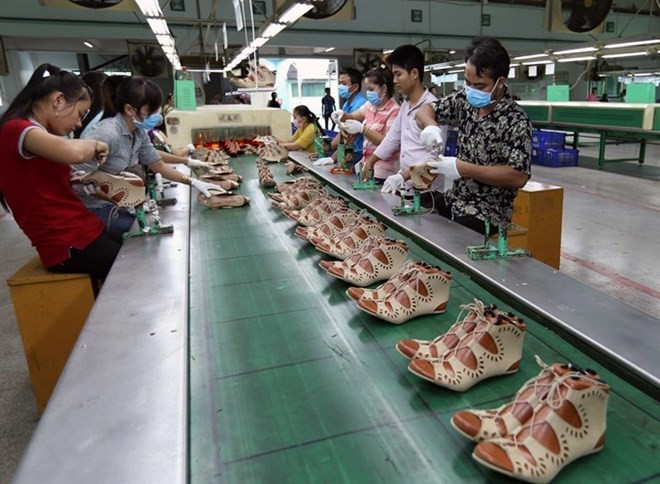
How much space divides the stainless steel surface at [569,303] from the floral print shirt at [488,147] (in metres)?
0.14

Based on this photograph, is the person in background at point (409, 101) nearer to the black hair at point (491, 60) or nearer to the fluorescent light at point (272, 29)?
the black hair at point (491, 60)

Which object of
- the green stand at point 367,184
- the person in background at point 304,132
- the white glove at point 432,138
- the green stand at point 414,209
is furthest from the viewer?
the person in background at point 304,132

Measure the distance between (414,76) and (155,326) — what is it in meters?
2.04

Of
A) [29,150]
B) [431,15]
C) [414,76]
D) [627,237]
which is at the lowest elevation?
[627,237]

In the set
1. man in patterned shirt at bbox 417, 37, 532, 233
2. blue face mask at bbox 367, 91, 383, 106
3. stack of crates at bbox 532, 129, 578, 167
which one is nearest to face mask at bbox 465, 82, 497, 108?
man in patterned shirt at bbox 417, 37, 532, 233

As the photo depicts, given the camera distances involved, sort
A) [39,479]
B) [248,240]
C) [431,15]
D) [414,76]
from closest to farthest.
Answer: [39,479]
[248,240]
[414,76]
[431,15]

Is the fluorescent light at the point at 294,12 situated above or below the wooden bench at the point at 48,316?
above

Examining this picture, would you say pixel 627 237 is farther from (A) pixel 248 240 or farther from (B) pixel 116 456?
(B) pixel 116 456

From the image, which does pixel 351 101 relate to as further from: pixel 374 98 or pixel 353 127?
pixel 353 127

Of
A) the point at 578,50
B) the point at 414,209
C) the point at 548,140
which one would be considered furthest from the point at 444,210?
the point at 548,140

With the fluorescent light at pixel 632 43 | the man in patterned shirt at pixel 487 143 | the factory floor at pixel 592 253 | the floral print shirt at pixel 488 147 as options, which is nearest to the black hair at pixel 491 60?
the man in patterned shirt at pixel 487 143

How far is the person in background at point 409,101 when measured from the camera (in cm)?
274

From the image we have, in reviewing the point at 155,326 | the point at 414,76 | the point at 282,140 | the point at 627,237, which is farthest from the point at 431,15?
the point at 155,326

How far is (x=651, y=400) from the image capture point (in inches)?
41.9
